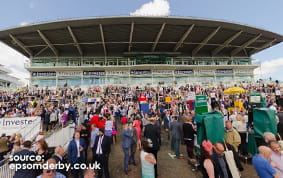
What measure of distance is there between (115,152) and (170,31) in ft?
98.1

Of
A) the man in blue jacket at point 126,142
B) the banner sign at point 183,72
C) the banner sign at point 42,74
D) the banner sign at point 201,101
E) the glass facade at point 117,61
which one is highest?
the glass facade at point 117,61

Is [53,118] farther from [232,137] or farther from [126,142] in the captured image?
[232,137]

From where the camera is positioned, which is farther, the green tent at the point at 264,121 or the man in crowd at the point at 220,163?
the green tent at the point at 264,121

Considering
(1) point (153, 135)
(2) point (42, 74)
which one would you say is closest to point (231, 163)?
(1) point (153, 135)

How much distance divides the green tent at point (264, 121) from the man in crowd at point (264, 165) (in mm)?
2099

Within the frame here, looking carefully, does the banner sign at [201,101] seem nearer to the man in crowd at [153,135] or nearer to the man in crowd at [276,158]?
the man in crowd at [153,135]

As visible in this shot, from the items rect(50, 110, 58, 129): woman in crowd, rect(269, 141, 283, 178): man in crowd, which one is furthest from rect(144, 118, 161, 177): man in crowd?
rect(50, 110, 58, 129): woman in crowd

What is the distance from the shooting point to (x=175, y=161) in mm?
5277

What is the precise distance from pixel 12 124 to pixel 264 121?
10921 millimetres

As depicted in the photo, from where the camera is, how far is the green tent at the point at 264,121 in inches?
163

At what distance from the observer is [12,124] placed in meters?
7.50

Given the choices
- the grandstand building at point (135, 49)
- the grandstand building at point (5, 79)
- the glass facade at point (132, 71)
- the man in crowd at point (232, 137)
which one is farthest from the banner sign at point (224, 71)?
the grandstand building at point (5, 79)

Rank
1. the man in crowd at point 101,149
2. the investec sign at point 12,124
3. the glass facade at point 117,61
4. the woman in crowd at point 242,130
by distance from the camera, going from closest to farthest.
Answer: the man in crowd at point 101,149 → the woman in crowd at point 242,130 → the investec sign at point 12,124 → the glass facade at point 117,61

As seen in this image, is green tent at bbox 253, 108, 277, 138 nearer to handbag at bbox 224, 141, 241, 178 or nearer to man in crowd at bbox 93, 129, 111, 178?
handbag at bbox 224, 141, 241, 178
